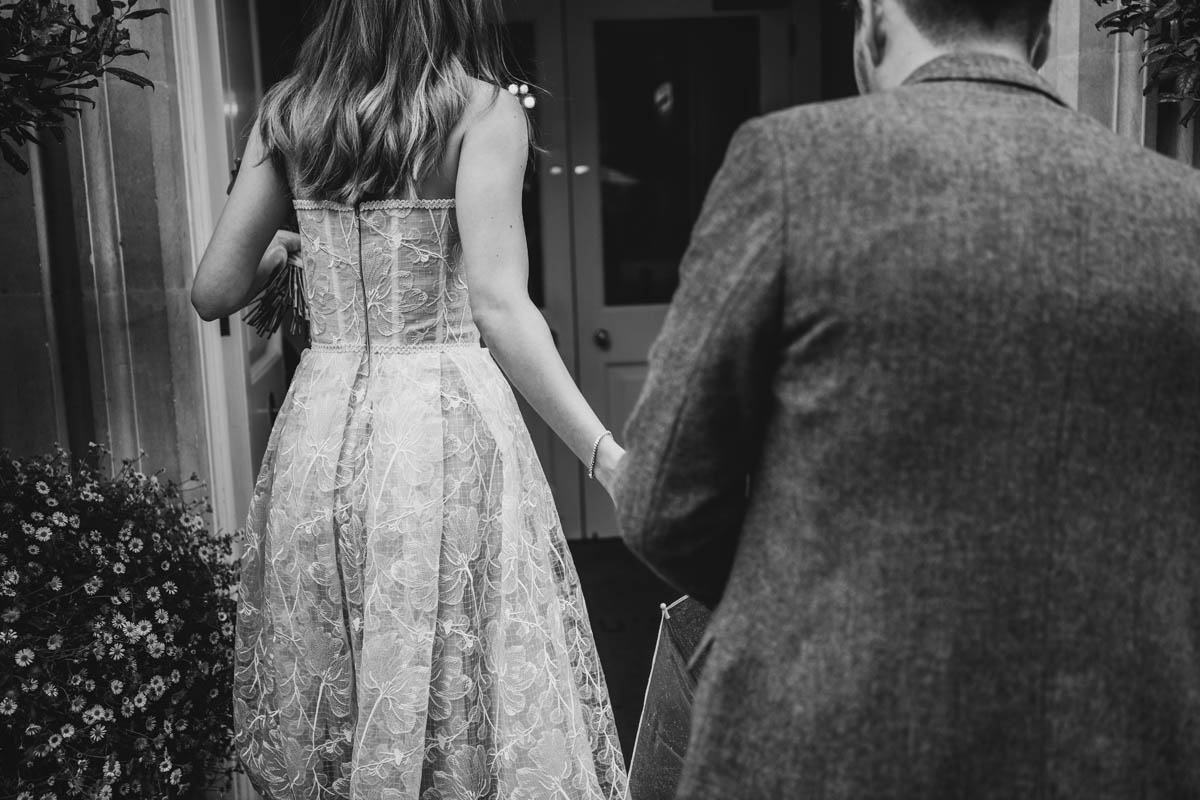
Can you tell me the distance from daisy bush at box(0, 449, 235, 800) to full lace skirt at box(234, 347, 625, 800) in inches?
13.6

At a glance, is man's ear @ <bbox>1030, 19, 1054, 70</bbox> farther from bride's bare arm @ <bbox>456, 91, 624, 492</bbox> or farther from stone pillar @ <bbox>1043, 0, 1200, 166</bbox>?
stone pillar @ <bbox>1043, 0, 1200, 166</bbox>

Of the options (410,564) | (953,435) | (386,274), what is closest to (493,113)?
(386,274)

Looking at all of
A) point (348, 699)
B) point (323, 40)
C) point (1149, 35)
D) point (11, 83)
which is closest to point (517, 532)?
point (348, 699)

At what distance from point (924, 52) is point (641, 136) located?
4113 mm

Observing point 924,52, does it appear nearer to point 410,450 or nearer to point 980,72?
point 980,72

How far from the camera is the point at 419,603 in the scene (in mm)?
1789

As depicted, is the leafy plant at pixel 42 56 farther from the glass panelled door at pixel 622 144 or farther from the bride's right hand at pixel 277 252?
the glass panelled door at pixel 622 144

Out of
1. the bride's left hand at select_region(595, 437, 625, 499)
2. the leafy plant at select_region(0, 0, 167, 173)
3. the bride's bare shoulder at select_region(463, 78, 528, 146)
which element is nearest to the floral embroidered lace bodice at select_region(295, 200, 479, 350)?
the bride's bare shoulder at select_region(463, 78, 528, 146)

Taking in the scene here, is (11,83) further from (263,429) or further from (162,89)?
(263,429)

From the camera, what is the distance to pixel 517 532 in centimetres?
186

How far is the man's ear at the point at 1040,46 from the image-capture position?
1.03 m

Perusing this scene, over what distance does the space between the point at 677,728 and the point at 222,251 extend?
3.66ft

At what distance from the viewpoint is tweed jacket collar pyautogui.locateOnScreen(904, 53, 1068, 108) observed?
957mm

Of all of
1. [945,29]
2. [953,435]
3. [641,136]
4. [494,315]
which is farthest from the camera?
[641,136]
